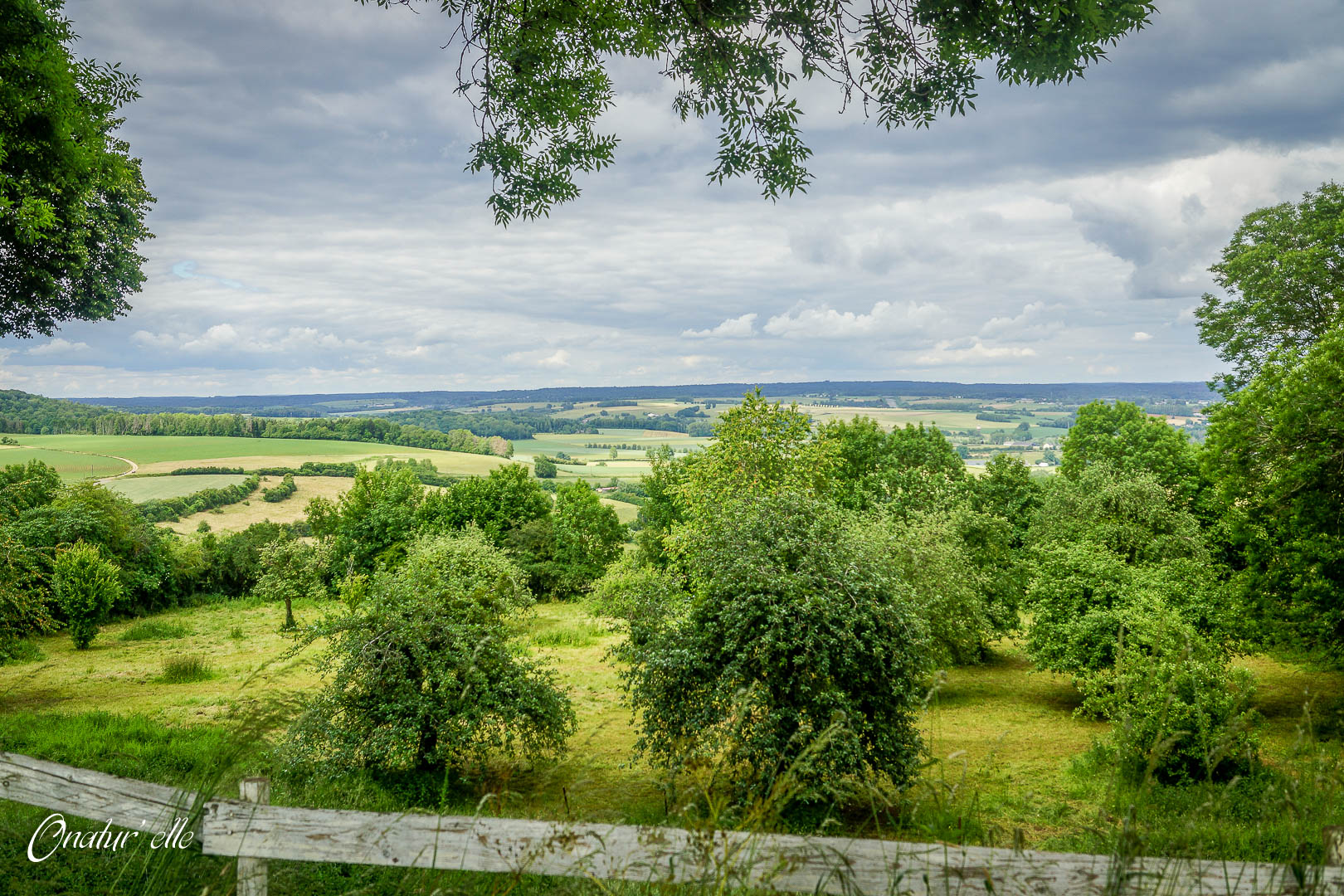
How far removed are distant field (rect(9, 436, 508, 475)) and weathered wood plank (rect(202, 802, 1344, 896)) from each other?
61666 mm

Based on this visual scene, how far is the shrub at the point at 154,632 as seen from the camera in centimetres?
2841

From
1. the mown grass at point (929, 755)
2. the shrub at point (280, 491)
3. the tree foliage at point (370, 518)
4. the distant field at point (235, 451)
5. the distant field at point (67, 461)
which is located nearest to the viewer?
the mown grass at point (929, 755)

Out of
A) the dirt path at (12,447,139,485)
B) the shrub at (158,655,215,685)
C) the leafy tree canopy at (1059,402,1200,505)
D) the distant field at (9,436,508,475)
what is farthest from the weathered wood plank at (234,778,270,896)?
the distant field at (9,436,508,475)

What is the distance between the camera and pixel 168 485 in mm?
59406

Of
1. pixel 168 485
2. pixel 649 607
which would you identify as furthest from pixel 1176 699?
pixel 168 485

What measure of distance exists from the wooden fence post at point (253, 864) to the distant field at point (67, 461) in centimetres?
5094

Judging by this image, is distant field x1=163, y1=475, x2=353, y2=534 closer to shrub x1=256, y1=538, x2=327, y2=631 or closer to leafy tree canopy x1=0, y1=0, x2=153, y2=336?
shrub x1=256, y1=538, x2=327, y2=631

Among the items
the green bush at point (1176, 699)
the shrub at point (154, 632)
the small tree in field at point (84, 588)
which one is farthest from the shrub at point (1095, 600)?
the shrub at point (154, 632)

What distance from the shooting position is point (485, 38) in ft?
19.8

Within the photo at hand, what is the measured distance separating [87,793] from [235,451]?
87.3 meters

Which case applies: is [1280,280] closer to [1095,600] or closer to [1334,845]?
[1095,600]

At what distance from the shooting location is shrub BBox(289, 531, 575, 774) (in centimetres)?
950

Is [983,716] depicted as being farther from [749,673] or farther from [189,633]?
[189,633]

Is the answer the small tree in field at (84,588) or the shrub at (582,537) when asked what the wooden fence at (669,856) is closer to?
the small tree in field at (84,588)
